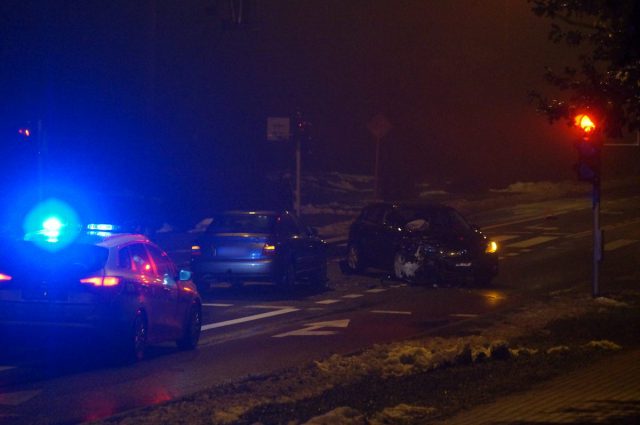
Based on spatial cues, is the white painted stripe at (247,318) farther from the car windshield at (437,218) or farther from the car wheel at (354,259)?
the car wheel at (354,259)

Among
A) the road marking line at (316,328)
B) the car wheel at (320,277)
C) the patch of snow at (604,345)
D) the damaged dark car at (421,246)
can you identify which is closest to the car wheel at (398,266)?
the damaged dark car at (421,246)

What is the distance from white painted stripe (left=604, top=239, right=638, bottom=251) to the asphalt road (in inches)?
1.1

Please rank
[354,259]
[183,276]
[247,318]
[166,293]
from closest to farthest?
1. [166,293]
2. [183,276]
3. [247,318]
4. [354,259]

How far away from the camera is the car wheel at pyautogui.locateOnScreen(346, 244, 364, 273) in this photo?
2480 cm

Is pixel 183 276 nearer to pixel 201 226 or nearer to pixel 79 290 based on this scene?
pixel 79 290

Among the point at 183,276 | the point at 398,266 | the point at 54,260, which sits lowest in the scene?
the point at 398,266

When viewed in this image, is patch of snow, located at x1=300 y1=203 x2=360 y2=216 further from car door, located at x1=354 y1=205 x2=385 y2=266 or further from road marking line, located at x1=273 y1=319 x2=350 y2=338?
road marking line, located at x1=273 y1=319 x2=350 y2=338

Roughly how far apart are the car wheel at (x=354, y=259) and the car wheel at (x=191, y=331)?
1043 centimetres

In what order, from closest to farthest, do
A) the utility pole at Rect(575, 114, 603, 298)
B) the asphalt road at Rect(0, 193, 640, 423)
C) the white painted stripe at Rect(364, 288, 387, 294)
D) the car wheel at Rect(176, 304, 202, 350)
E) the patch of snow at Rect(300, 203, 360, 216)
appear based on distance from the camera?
1. the asphalt road at Rect(0, 193, 640, 423)
2. the car wheel at Rect(176, 304, 202, 350)
3. the utility pole at Rect(575, 114, 603, 298)
4. the white painted stripe at Rect(364, 288, 387, 294)
5. the patch of snow at Rect(300, 203, 360, 216)

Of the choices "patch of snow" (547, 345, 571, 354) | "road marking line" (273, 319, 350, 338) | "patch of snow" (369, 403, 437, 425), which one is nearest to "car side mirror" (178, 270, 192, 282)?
"road marking line" (273, 319, 350, 338)

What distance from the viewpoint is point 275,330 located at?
52.1 feet

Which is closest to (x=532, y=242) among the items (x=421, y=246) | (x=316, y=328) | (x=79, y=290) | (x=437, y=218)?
(x=437, y=218)

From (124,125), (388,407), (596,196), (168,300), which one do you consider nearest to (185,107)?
(124,125)

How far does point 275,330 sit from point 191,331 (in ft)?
6.36
